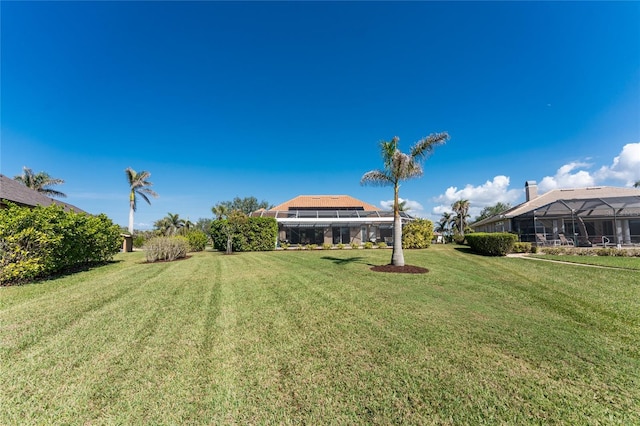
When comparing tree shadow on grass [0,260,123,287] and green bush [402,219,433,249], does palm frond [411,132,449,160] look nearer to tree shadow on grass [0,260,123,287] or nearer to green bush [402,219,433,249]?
green bush [402,219,433,249]

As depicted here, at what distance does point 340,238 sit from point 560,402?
29.0m

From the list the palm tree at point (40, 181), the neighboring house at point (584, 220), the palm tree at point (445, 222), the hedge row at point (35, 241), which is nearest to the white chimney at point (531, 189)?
the neighboring house at point (584, 220)

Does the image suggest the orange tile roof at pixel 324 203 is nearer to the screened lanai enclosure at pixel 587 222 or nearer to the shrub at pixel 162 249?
the screened lanai enclosure at pixel 587 222

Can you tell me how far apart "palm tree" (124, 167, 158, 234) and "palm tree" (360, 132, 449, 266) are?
110ft

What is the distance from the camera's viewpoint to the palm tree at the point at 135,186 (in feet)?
111

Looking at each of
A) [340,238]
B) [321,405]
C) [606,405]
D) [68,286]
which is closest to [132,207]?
[340,238]

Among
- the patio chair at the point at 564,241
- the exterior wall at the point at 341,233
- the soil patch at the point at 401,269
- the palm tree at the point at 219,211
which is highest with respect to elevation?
the palm tree at the point at 219,211

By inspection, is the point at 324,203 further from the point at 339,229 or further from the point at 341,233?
the point at 341,233

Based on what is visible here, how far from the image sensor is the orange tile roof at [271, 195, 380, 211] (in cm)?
3738

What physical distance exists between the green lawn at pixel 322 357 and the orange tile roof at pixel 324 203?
96.4 ft

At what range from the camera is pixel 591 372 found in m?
3.66

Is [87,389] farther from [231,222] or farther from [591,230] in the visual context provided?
[591,230]

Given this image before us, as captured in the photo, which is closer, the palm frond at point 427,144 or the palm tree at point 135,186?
the palm frond at point 427,144

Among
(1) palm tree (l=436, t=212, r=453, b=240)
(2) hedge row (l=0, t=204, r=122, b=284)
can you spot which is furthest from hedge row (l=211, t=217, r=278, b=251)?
(1) palm tree (l=436, t=212, r=453, b=240)
